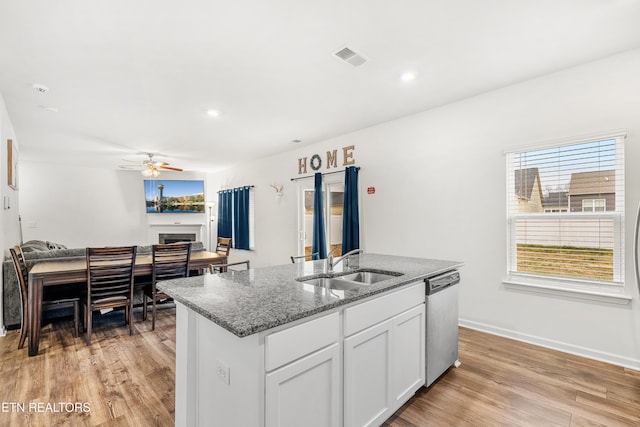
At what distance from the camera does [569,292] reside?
2893mm

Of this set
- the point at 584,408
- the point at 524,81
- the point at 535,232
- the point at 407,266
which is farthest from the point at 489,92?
the point at 584,408

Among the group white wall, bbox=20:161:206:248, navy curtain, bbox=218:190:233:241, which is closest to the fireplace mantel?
white wall, bbox=20:161:206:248

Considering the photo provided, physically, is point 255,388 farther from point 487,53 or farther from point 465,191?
point 465,191

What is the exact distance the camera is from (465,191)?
359cm

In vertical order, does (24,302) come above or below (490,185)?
below

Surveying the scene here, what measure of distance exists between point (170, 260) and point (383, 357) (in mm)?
3044

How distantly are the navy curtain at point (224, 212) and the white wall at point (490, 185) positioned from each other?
3675 mm

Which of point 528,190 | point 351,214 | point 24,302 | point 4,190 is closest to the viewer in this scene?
point 24,302

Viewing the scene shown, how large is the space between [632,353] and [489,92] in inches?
108

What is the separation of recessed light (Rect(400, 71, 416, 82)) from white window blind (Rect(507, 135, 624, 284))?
4.39 ft

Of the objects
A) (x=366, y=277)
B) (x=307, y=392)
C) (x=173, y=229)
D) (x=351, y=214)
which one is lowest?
(x=307, y=392)

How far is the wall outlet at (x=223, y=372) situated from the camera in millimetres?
1373

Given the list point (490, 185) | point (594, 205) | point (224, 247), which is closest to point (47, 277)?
point (224, 247)

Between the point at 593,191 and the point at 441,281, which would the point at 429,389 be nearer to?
the point at 441,281
